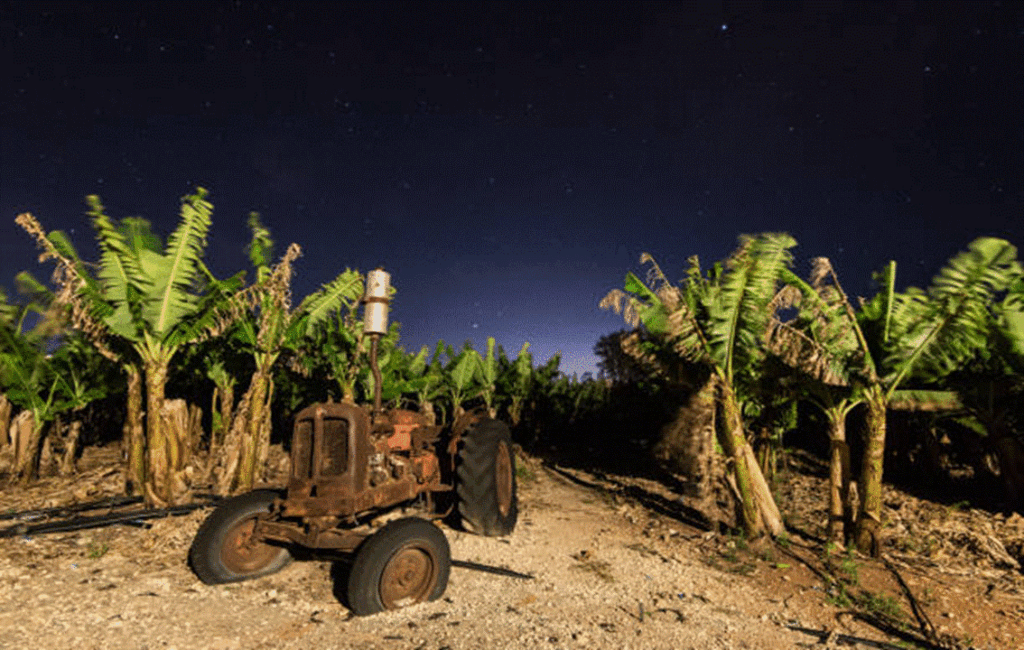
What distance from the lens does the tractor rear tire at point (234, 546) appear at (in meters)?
3.94

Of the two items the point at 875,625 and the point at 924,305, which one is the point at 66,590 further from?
the point at 924,305

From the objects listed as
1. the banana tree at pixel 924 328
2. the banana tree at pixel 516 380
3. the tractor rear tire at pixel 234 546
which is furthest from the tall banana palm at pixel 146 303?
the banana tree at pixel 516 380

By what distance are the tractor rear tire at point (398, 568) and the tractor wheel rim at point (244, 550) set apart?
43.5 inches

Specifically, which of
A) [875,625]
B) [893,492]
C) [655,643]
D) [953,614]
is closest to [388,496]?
[655,643]

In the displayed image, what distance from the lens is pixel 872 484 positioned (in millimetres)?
5602

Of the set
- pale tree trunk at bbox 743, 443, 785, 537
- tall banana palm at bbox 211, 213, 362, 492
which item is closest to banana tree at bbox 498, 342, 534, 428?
tall banana palm at bbox 211, 213, 362, 492

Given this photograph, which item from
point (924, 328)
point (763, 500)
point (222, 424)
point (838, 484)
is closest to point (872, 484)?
point (838, 484)

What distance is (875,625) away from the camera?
12.9 feet

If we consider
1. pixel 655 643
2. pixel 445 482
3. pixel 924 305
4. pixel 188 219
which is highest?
pixel 188 219

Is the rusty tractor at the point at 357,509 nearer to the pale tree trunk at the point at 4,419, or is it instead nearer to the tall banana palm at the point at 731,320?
the tall banana palm at the point at 731,320

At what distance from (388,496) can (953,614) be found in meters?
5.24

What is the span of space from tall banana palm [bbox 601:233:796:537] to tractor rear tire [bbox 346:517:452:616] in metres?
3.85

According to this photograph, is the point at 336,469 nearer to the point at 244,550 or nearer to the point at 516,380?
the point at 244,550

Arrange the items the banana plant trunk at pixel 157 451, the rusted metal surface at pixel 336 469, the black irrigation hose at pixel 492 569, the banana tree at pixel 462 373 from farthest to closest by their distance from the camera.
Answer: the banana tree at pixel 462 373
the banana plant trunk at pixel 157 451
the black irrigation hose at pixel 492 569
the rusted metal surface at pixel 336 469
